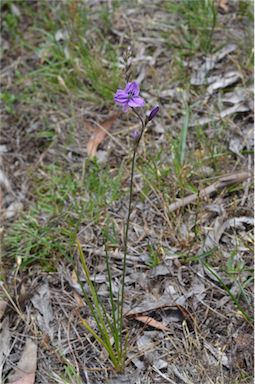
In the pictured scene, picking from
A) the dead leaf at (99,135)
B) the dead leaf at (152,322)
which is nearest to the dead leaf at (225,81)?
the dead leaf at (99,135)

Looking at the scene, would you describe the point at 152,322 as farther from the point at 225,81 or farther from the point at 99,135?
the point at 225,81

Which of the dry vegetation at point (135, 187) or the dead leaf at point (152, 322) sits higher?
the dry vegetation at point (135, 187)

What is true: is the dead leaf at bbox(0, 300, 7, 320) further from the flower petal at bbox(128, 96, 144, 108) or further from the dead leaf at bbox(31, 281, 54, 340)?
the flower petal at bbox(128, 96, 144, 108)

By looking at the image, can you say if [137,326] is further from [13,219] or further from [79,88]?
[79,88]

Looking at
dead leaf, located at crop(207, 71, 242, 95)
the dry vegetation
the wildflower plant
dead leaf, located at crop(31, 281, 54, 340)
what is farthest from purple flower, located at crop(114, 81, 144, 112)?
dead leaf, located at crop(207, 71, 242, 95)

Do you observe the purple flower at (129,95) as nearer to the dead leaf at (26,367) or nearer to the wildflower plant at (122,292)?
the wildflower plant at (122,292)

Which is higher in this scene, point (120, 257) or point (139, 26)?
point (139, 26)

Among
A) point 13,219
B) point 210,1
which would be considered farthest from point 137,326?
point 210,1
